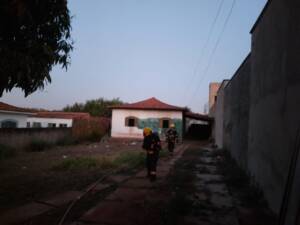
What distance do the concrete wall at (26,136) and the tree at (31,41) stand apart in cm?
1205

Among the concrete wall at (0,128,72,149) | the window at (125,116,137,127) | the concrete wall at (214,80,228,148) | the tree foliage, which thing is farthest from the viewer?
the tree foliage

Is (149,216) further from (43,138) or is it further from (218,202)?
(43,138)

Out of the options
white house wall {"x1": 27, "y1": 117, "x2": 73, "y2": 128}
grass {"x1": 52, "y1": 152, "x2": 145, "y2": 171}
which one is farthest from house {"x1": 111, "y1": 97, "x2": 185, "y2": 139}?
grass {"x1": 52, "y1": 152, "x2": 145, "y2": 171}

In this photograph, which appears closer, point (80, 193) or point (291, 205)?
point (291, 205)

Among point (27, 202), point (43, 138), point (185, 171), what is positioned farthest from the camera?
point (43, 138)

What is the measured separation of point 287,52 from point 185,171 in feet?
21.0

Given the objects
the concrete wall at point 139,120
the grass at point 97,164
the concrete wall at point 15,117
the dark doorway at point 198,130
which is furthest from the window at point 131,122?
the grass at point 97,164

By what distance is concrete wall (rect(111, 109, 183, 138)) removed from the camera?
27.0 metres

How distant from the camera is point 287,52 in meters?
5.03

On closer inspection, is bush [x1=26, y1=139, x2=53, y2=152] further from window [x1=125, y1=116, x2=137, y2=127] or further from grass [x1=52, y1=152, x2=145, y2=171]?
window [x1=125, y1=116, x2=137, y2=127]

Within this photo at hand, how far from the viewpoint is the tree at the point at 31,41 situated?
4465 mm

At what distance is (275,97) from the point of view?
5695mm

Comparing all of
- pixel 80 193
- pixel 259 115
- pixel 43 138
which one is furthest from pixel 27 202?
pixel 43 138

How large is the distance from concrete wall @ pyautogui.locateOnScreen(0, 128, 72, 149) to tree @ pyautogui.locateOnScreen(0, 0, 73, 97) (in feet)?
39.5
